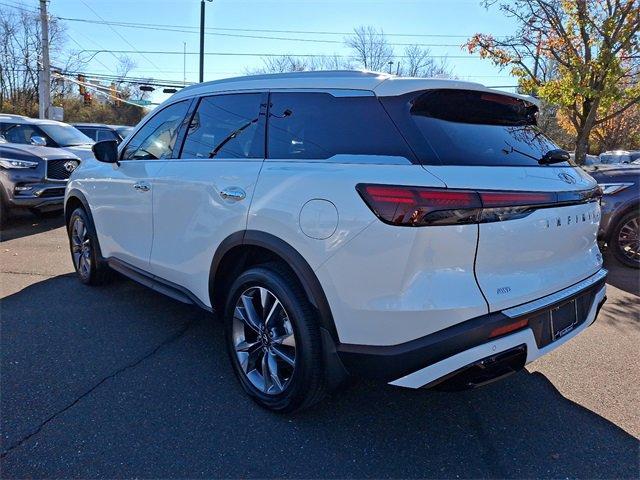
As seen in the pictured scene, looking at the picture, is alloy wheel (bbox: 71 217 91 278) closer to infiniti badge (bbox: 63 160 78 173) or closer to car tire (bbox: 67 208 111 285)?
car tire (bbox: 67 208 111 285)

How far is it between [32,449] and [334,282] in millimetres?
1744

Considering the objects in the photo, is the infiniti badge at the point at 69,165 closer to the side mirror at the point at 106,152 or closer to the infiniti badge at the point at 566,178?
the side mirror at the point at 106,152

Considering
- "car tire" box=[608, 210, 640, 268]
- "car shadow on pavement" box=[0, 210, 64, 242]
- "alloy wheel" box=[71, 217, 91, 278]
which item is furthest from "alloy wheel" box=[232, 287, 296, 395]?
"car shadow on pavement" box=[0, 210, 64, 242]

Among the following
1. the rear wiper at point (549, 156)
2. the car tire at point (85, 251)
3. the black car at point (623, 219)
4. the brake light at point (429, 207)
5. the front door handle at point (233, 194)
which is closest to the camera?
the brake light at point (429, 207)

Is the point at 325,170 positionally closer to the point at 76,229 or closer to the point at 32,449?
the point at 32,449

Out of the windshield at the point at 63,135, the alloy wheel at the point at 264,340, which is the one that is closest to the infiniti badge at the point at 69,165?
the windshield at the point at 63,135

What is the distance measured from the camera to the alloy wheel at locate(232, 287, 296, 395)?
8.50ft

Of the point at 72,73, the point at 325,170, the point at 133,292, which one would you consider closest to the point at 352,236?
the point at 325,170

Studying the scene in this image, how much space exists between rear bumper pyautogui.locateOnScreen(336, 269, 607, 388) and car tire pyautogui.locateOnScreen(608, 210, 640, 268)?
4245 millimetres

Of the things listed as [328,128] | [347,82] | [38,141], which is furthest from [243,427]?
[38,141]

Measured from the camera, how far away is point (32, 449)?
2.37 m

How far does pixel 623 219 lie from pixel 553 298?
4.25 m

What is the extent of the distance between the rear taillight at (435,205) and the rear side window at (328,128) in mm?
248

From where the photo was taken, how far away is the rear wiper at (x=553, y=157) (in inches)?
102
